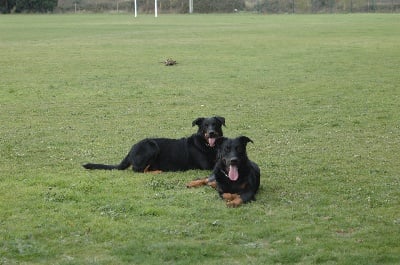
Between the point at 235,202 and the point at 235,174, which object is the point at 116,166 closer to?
the point at 235,174

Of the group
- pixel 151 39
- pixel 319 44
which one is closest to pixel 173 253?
pixel 319 44

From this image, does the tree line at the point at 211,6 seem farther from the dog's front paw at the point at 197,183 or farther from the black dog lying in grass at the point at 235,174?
the black dog lying in grass at the point at 235,174

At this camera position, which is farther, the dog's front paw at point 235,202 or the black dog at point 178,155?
the black dog at point 178,155

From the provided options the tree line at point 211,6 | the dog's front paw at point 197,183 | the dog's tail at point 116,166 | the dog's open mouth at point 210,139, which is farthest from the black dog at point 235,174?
the tree line at point 211,6

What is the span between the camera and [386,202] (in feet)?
31.6

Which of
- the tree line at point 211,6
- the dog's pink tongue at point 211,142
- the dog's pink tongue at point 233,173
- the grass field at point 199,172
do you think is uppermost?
the tree line at point 211,6

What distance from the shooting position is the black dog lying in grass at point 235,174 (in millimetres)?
9789

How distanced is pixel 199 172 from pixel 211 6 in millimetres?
101825

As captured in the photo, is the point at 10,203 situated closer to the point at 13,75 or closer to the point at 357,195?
the point at 357,195

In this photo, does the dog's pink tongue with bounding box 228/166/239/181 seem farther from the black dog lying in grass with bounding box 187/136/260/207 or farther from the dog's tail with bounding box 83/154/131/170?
the dog's tail with bounding box 83/154/131/170

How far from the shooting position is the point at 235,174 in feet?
32.3

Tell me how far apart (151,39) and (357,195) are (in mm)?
38960

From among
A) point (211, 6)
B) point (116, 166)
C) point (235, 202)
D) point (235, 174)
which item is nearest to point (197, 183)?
point (235, 174)

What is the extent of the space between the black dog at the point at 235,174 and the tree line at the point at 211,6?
9350cm
